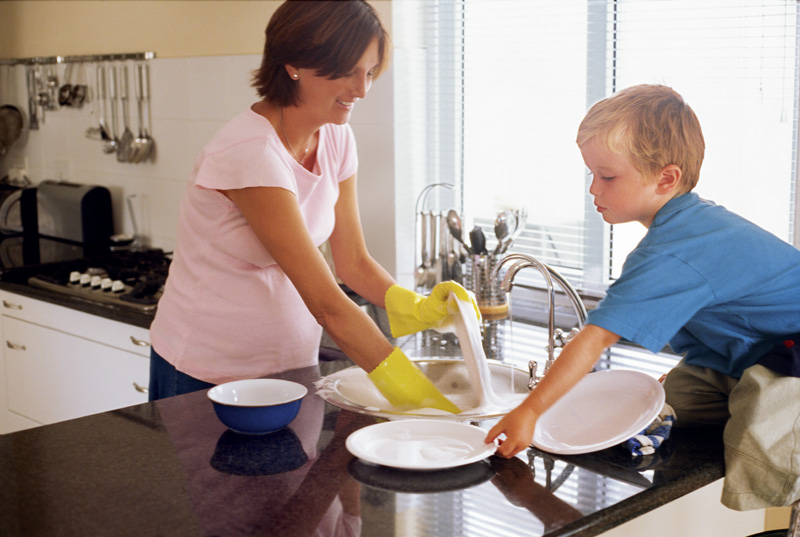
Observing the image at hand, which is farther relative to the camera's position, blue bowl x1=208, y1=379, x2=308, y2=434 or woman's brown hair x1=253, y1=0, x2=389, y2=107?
woman's brown hair x1=253, y1=0, x2=389, y2=107

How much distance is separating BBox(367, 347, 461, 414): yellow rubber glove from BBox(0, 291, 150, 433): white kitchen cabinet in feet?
4.01

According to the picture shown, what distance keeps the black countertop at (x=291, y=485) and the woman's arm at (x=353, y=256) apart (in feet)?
1.65

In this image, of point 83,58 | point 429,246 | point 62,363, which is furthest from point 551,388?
point 83,58

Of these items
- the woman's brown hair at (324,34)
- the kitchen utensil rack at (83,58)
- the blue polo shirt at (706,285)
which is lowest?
the blue polo shirt at (706,285)

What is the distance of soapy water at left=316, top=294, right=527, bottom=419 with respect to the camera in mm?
1309

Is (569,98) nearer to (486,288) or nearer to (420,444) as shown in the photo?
(486,288)

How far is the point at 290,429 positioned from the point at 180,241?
1.80 ft

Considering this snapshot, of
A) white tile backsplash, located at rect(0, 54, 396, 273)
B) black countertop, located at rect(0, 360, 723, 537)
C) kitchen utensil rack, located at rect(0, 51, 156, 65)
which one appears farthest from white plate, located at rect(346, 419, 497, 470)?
kitchen utensil rack, located at rect(0, 51, 156, 65)

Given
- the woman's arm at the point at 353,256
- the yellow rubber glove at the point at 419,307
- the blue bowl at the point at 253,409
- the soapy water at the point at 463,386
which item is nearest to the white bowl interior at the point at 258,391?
the blue bowl at the point at 253,409

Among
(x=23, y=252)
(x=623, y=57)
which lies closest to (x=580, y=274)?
(x=623, y=57)

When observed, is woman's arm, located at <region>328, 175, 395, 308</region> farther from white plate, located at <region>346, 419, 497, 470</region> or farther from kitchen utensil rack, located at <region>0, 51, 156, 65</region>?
kitchen utensil rack, located at <region>0, 51, 156, 65</region>

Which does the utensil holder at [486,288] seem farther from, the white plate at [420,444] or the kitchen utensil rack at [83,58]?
the kitchen utensil rack at [83,58]

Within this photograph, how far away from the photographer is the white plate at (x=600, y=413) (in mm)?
1104

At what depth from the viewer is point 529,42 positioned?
2.23 meters
